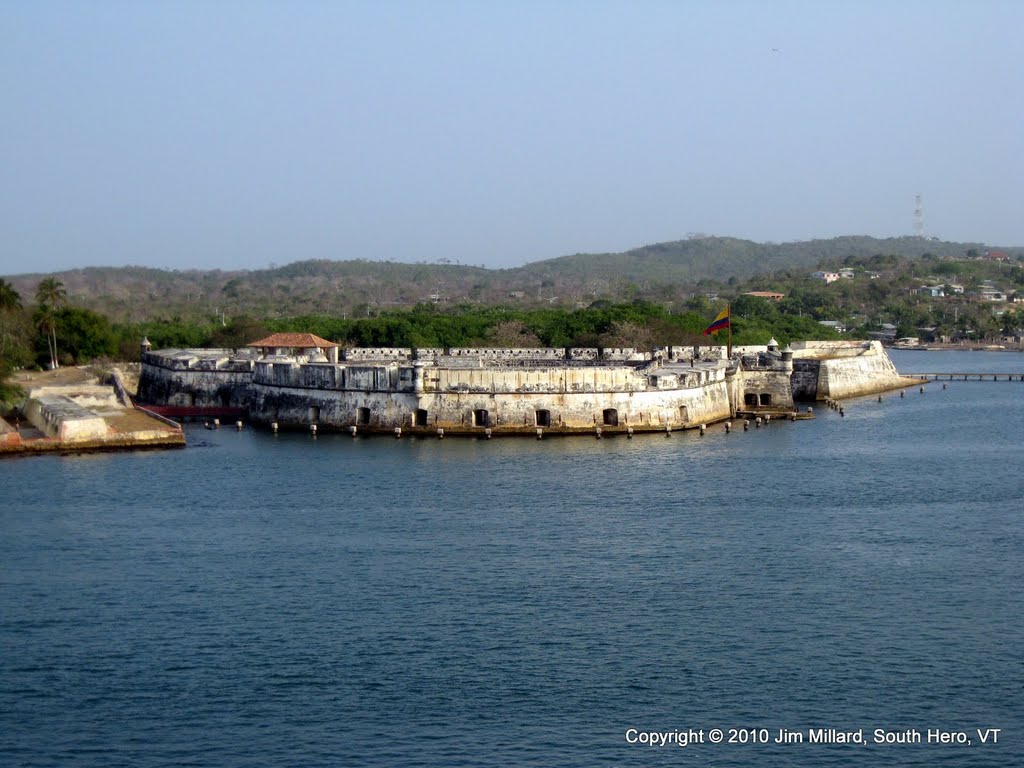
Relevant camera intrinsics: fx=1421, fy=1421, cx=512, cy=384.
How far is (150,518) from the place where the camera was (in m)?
32.6

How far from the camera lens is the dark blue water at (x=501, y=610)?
19.1 m

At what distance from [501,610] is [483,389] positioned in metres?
23.5

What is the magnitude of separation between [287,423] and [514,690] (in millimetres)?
31861

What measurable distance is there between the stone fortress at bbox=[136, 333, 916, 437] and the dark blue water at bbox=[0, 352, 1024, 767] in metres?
6.85

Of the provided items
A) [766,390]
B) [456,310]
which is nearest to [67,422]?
[766,390]

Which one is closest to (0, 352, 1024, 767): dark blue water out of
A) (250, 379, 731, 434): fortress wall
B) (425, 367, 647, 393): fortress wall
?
(250, 379, 731, 434): fortress wall

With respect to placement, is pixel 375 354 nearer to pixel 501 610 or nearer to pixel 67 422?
pixel 67 422

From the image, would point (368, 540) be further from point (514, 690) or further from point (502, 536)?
point (514, 690)

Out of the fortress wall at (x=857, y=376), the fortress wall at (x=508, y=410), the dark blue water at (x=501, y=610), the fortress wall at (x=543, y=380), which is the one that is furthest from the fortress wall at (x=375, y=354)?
the dark blue water at (x=501, y=610)

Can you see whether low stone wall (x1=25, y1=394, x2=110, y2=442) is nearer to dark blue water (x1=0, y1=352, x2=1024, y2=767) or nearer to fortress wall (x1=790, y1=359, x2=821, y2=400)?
dark blue water (x1=0, y1=352, x2=1024, y2=767)

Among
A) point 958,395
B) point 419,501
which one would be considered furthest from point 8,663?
point 958,395

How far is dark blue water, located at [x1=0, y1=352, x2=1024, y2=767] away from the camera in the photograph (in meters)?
19.1

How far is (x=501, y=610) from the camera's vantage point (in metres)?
24.6

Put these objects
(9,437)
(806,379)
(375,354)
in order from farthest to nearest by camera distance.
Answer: (806,379) → (375,354) → (9,437)
